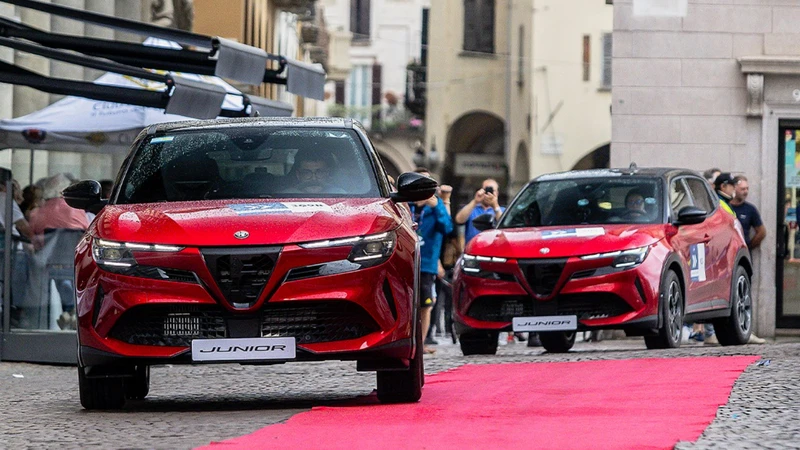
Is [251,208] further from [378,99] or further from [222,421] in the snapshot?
[378,99]

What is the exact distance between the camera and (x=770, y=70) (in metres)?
23.2

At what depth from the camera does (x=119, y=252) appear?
32.1ft

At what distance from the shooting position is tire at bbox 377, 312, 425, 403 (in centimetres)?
1018

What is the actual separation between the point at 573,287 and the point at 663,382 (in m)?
3.66

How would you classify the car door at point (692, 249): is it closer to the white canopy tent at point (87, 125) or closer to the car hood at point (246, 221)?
the white canopy tent at point (87, 125)

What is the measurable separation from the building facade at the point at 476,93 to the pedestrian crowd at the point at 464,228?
107 ft

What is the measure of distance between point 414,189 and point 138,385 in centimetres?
214

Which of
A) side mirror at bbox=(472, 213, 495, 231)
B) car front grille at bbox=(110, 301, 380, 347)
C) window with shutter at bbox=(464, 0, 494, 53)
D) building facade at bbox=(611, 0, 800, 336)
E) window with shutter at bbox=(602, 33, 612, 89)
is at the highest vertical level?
window with shutter at bbox=(464, 0, 494, 53)

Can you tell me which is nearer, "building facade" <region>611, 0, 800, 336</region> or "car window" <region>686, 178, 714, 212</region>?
"car window" <region>686, 178, 714, 212</region>

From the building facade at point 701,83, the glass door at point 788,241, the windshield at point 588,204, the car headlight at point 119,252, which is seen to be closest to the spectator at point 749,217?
the glass door at point 788,241

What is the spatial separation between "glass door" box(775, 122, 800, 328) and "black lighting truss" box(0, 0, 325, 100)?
25.8 feet

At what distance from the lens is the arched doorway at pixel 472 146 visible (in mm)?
64250

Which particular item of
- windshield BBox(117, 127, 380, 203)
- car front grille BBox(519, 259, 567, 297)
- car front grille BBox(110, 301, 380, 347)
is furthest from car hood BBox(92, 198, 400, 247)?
car front grille BBox(519, 259, 567, 297)

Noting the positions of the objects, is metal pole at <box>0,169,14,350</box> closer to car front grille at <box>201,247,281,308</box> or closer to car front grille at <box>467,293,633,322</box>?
car front grille at <box>467,293,633,322</box>
